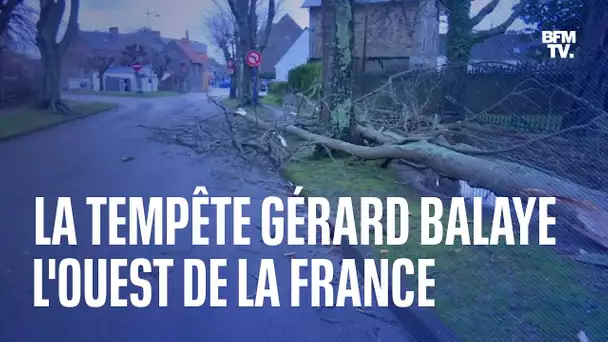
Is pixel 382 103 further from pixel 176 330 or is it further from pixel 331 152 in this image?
pixel 176 330

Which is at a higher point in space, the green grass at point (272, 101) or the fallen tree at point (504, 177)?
the green grass at point (272, 101)

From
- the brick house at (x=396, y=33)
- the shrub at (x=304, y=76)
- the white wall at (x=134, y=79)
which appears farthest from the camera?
the shrub at (x=304, y=76)

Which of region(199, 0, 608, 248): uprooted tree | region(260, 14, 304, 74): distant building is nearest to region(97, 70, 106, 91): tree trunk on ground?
region(199, 0, 608, 248): uprooted tree

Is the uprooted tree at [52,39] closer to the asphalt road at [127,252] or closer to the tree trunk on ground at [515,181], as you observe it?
the asphalt road at [127,252]

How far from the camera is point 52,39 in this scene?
5.77 meters

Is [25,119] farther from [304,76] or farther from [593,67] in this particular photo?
[304,76]

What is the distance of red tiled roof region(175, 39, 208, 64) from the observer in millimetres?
8244

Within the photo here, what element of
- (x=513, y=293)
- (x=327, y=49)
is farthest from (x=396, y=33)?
(x=513, y=293)

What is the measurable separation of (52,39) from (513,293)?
514 cm

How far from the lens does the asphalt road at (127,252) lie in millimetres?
3018

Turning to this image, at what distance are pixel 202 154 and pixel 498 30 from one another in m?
5.35

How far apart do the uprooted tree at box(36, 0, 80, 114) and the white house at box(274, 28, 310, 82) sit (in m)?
31.7

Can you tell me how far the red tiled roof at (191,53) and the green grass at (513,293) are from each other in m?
5.00

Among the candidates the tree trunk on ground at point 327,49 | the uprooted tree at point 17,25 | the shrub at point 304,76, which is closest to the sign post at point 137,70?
the uprooted tree at point 17,25
